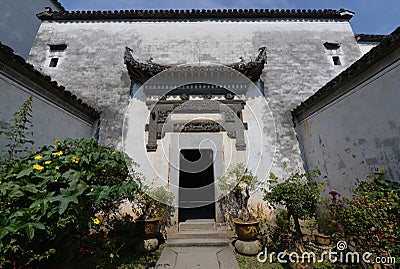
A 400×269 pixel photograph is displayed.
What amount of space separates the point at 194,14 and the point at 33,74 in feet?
21.9

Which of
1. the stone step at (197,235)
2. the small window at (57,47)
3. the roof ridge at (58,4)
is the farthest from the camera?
the roof ridge at (58,4)

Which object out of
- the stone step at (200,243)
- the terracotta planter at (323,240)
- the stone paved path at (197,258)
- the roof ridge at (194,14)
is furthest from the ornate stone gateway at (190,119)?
the roof ridge at (194,14)

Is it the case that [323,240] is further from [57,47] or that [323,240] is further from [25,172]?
[57,47]

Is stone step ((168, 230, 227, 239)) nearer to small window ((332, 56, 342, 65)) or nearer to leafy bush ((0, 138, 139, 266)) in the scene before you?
leafy bush ((0, 138, 139, 266))

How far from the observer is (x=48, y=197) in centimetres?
203

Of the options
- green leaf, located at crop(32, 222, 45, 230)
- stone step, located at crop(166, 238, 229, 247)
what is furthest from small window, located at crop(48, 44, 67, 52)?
stone step, located at crop(166, 238, 229, 247)

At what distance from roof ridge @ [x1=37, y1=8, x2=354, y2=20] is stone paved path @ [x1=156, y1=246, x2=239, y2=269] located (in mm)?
8731

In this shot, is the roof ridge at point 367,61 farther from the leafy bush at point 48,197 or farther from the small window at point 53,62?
the small window at point 53,62

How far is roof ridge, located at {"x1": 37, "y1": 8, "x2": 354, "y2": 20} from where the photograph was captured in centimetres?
802

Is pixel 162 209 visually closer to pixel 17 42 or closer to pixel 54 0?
pixel 17 42

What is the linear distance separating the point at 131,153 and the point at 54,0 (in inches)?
383

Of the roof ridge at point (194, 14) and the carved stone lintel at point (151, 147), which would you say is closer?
the carved stone lintel at point (151, 147)

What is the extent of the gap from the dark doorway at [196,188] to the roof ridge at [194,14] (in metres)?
6.04

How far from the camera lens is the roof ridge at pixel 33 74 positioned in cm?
328
